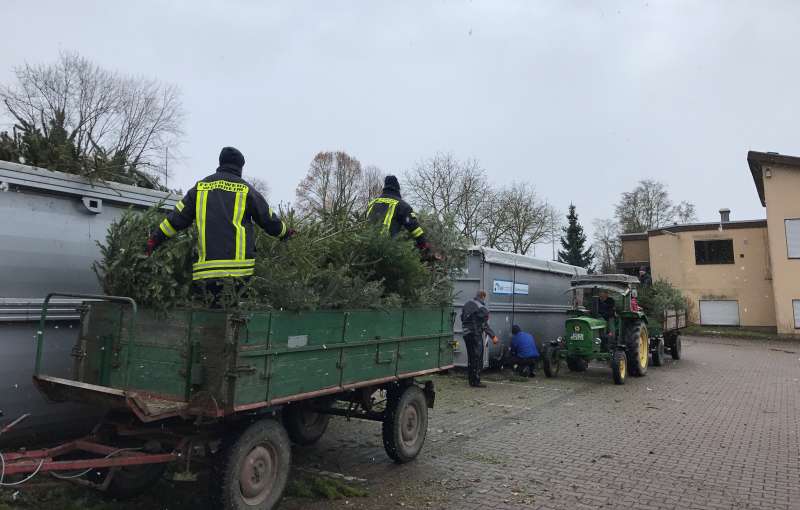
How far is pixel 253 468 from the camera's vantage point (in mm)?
3926

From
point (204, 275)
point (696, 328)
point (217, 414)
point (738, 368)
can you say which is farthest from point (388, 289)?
point (696, 328)

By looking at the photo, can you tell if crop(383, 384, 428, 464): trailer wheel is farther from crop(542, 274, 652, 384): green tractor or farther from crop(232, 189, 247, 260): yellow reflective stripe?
crop(542, 274, 652, 384): green tractor

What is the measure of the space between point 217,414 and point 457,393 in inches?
280

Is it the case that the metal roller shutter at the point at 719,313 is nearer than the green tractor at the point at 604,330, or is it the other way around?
the green tractor at the point at 604,330

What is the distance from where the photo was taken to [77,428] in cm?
521

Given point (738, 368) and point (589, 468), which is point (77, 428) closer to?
point (589, 468)

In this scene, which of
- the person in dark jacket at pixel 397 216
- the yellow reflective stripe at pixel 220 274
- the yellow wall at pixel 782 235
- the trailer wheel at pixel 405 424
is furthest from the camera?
the yellow wall at pixel 782 235

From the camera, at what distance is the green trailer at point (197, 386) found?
359cm

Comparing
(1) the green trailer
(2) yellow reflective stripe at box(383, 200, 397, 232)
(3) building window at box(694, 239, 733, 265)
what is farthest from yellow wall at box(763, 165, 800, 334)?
(1) the green trailer

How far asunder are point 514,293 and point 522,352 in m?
1.60

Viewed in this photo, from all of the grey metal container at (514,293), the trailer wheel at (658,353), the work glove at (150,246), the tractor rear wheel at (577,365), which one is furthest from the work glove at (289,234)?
the trailer wheel at (658,353)

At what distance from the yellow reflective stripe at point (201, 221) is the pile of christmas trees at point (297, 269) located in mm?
159

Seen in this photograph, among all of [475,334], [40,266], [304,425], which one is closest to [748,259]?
[475,334]

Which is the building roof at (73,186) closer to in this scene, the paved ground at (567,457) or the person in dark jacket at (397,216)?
the person in dark jacket at (397,216)
